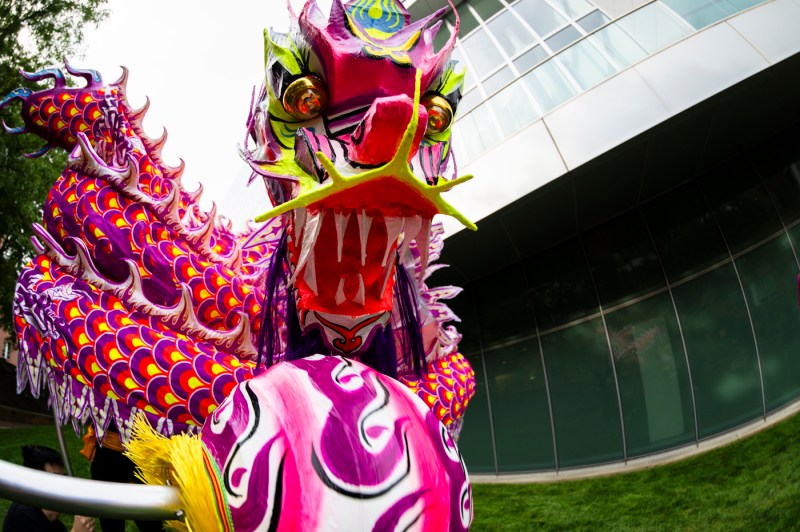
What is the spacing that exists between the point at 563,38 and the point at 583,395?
442 centimetres

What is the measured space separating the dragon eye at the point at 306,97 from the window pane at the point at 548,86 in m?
6.45

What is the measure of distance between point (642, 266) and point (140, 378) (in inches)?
263

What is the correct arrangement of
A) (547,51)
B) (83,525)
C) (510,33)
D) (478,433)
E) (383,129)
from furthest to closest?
(510,33) → (547,51) → (478,433) → (83,525) → (383,129)

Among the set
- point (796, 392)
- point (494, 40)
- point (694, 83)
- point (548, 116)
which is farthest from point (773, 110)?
point (494, 40)

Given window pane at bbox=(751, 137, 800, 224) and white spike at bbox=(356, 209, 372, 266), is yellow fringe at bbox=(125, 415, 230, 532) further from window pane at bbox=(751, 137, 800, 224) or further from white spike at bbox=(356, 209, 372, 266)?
window pane at bbox=(751, 137, 800, 224)

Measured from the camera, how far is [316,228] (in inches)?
44.3

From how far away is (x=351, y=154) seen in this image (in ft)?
3.51

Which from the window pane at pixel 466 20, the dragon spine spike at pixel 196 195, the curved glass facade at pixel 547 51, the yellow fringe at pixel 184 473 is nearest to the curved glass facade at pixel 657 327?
the curved glass facade at pixel 547 51

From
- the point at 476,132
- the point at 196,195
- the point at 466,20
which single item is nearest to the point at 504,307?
the point at 476,132

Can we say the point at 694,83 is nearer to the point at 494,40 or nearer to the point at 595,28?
the point at 595,28

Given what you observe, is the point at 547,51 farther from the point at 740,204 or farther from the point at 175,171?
the point at 175,171

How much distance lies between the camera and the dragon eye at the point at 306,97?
1171mm

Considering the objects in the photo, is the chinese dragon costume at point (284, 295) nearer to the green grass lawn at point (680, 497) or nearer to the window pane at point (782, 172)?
the green grass lawn at point (680, 497)

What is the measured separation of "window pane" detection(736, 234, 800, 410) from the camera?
21.9 feet
